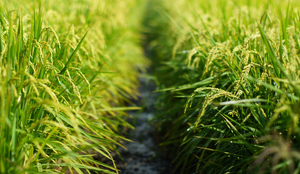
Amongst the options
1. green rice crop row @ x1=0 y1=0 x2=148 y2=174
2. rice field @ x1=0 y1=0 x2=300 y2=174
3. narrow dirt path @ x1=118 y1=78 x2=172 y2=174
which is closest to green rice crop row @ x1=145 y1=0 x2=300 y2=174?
rice field @ x1=0 y1=0 x2=300 y2=174

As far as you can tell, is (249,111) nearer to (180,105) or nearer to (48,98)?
(180,105)

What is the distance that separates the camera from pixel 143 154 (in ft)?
6.93

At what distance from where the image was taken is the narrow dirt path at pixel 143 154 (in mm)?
1903

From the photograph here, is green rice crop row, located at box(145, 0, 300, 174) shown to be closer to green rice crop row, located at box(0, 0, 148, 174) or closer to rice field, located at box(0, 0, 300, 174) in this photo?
rice field, located at box(0, 0, 300, 174)

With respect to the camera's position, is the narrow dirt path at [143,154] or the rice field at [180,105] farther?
the narrow dirt path at [143,154]

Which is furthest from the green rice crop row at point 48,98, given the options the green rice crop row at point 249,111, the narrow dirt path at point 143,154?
the green rice crop row at point 249,111

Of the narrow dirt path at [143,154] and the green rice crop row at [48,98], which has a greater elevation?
the green rice crop row at [48,98]

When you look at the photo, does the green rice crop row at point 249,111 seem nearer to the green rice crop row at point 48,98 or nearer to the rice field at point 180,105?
the rice field at point 180,105

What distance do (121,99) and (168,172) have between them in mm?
1204

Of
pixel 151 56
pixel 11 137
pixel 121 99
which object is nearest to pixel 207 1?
pixel 151 56

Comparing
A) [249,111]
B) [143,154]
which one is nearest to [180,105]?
[143,154]

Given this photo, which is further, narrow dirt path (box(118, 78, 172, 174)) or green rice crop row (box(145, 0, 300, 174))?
narrow dirt path (box(118, 78, 172, 174))

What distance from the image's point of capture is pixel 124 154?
6.73 ft

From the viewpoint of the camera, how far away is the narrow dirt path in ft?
6.24
